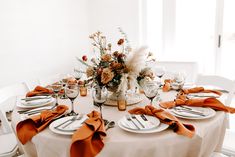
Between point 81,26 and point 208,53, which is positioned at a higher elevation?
point 81,26

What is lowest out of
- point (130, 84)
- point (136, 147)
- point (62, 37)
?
point (136, 147)

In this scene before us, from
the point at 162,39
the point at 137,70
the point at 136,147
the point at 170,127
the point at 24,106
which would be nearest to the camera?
the point at 136,147

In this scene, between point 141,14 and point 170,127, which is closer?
point 170,127

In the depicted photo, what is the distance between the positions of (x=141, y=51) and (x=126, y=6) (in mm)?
2904

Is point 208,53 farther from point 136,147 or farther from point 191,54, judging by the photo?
point 136,147

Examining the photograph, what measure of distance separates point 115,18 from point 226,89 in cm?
274

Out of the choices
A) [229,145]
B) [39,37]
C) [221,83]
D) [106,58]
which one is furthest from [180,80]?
[39,37]

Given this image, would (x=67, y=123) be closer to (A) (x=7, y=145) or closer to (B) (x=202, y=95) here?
(A) (x=7, y=145)

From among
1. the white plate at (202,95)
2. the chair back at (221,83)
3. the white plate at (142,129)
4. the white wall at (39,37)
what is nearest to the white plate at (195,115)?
the white plate at (142,129)

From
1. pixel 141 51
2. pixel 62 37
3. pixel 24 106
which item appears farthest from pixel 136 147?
pixel 62 37

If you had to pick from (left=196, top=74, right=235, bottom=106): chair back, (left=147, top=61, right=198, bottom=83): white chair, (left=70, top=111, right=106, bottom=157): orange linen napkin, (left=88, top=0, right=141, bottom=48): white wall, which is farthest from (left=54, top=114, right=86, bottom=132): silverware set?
(left=88, top=0, right=141, bottom=48): white wall

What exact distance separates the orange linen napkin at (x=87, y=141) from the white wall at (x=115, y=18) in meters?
3.26

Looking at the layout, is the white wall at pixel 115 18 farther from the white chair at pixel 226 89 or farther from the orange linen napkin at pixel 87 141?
the orange linen napkin at pixel 87 141

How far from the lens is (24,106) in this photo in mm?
1622
